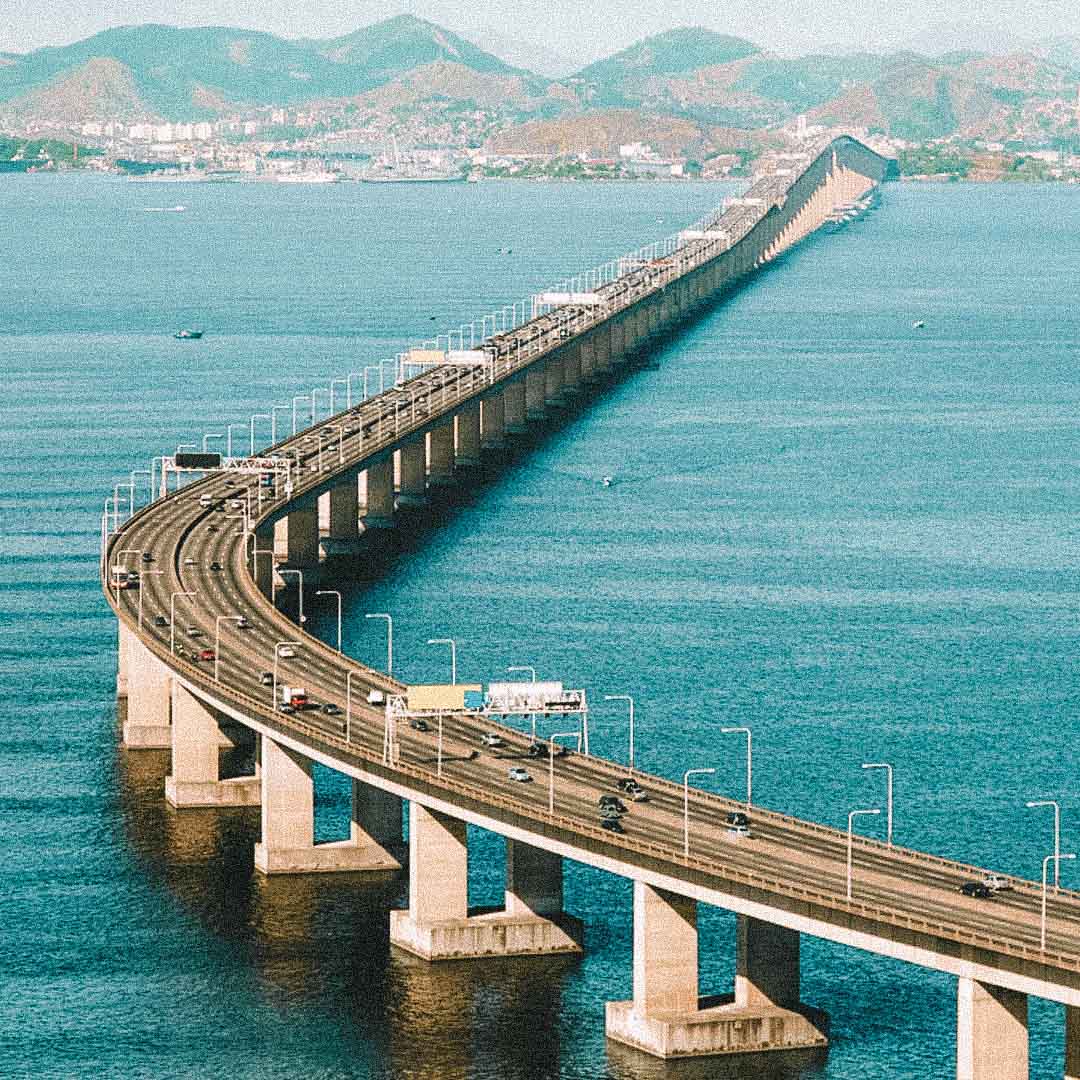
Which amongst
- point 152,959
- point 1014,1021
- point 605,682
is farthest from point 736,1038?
point 605,682

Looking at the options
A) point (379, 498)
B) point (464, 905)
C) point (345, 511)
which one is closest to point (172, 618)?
point (464, 905)

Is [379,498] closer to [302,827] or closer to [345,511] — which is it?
[345,511]

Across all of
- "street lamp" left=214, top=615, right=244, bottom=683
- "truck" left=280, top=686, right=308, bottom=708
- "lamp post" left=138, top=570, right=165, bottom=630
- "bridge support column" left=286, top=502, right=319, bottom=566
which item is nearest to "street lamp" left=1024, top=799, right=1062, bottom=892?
"truck" left=280, top=686, right=308, bottom=708

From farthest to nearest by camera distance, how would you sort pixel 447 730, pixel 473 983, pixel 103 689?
pixel 103 689
pixel 447 730
pixel 473 983

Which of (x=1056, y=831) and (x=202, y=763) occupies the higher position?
(x=1056, y=831)

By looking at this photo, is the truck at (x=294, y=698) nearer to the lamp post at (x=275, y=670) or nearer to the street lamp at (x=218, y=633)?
the lamp post at (x=275, y=670)

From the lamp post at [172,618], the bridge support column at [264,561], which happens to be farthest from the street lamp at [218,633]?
the bridge support column at [264,561]

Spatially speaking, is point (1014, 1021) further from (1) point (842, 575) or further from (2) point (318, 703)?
(1) point (842, 575)
